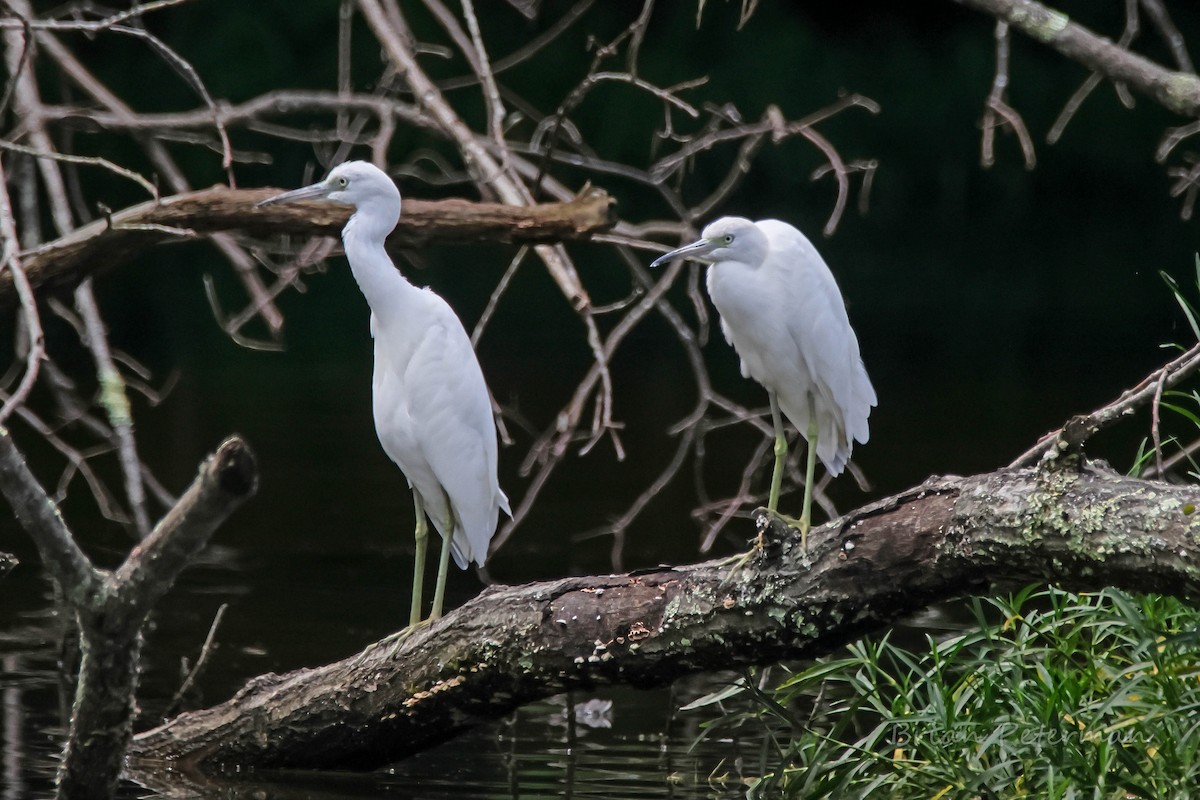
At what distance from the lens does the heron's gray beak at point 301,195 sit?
4.14 meters

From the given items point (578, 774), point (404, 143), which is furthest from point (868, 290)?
point (578, 774)

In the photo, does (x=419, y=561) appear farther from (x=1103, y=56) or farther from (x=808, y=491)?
(x=1103, y=56)

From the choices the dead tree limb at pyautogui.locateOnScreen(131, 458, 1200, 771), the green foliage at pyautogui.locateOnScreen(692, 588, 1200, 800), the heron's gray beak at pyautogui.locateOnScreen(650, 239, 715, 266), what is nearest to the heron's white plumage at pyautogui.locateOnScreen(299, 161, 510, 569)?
the dead tree limb at pyautogui.locateOnScreen(131, 458, 1200, 771)

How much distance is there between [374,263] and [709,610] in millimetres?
1359

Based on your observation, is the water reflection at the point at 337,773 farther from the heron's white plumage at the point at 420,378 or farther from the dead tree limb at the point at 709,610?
the heron's white plumage at the point at 420,378

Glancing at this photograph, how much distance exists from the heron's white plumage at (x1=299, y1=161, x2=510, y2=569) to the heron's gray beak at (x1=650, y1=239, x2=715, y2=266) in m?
0.65

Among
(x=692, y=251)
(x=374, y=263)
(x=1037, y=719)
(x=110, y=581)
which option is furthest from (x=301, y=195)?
(x=1037, y=719)

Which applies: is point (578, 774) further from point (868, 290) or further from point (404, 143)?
point (868, 290)

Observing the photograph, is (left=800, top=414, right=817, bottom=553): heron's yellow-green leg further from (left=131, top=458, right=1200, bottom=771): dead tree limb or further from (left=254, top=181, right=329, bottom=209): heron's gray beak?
(left=254, top=181, right=329, bottom=209): heron's gray beak

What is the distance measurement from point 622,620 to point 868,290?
1602 cm

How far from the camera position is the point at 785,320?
13.7 ft

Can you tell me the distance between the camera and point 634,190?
21.2m

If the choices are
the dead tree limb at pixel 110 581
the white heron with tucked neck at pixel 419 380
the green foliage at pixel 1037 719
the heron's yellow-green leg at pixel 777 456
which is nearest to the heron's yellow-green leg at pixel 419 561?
the white heron with tucked neck at pixel 419 380

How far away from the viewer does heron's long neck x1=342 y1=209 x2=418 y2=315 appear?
4285 millimetres
